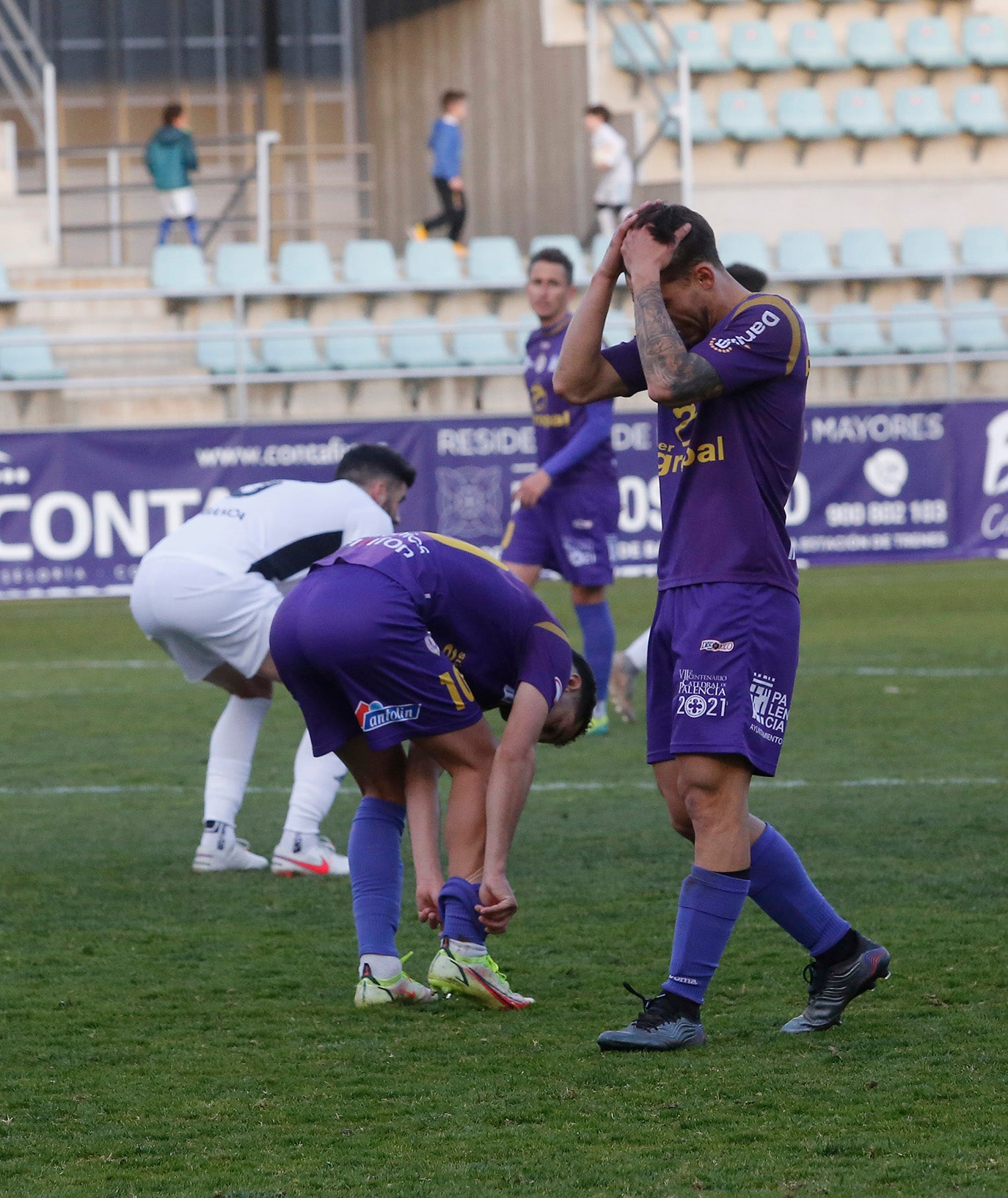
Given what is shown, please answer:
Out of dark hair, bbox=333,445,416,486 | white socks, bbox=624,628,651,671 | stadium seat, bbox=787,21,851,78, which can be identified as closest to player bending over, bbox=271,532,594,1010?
dark hair, bbox=333,445,416,486

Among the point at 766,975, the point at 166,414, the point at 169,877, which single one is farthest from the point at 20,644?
the point at 766,975

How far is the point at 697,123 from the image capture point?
23578 millimetres

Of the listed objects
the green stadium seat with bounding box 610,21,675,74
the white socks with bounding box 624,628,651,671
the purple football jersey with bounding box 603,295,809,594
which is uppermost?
the green stadium seat with bounding box 610,21,675,74

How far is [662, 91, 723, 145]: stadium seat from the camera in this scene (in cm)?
2278

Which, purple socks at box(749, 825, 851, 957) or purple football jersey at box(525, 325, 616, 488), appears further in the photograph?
purple football jersey at box(525, 325, 616, 488)

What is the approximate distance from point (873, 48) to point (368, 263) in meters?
8.52

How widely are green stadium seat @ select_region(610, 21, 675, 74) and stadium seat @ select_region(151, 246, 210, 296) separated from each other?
19.5 ft

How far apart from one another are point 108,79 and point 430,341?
7.06 meters

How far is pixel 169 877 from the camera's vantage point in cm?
600

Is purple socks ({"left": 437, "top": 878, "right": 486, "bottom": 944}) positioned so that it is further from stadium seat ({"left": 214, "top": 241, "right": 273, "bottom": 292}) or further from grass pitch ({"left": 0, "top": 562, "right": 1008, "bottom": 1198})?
stadium seat ({"left": 214, "top": 241, "right": 273, "bottom": 292})

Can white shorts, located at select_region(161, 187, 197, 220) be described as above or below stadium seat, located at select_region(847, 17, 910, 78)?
below

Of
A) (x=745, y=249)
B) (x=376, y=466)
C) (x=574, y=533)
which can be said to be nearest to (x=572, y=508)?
(x=574, y=533)

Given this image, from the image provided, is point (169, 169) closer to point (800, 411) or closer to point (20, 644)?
point (20, 644)

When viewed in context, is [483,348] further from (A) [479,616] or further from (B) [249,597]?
(A) [479,616]
